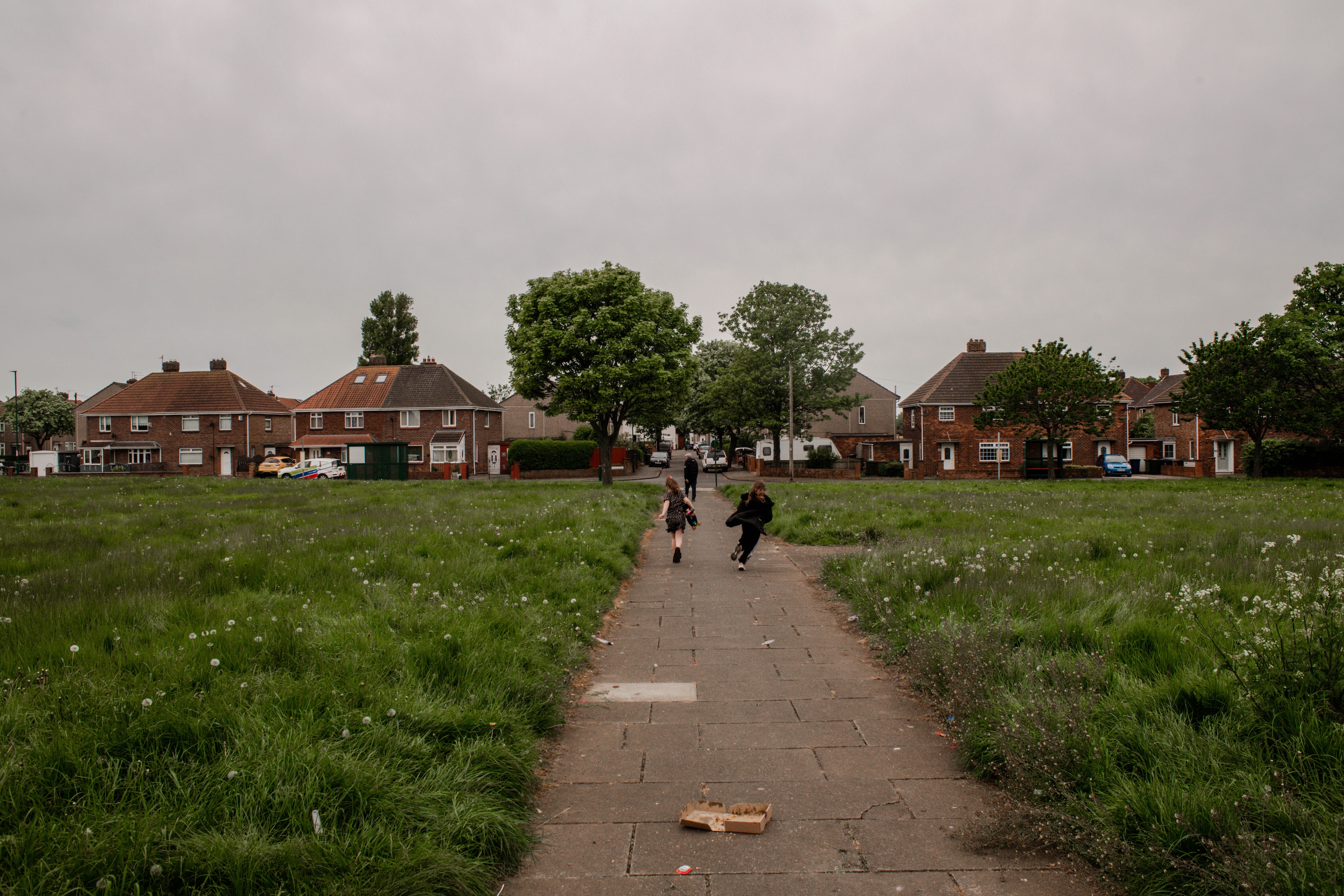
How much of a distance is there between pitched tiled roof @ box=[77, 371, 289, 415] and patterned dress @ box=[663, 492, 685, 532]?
203ft

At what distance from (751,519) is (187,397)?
67819 mm

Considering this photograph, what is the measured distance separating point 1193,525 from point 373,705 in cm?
1453

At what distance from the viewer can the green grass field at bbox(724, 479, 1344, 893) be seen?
3076mm

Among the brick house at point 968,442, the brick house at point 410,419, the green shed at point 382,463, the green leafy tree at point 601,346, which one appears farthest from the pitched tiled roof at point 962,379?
the green shed at point 382,463

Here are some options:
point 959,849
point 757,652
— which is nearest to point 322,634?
point 757,652

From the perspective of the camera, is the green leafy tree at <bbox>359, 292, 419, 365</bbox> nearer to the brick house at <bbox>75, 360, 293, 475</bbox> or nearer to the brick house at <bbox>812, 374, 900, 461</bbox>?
the brick house at <bbox>75, 360, 293, 475</bbox>

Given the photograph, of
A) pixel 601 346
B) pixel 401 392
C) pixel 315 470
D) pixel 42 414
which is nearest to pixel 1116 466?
pixel 601 346

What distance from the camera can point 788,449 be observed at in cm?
6238

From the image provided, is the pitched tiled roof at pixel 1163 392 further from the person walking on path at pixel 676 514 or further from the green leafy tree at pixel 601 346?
the person walking on path at pixel 676 514

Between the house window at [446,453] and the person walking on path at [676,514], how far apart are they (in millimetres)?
48811

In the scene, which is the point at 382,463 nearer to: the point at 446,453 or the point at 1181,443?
the point at 446,453

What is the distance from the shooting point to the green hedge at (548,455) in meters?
54.3

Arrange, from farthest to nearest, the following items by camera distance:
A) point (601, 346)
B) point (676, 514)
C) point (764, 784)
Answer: point (601, 346) → point (676, 514) → point (764, 784)

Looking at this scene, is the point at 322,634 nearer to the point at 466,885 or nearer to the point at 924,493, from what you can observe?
the point at 466,885
